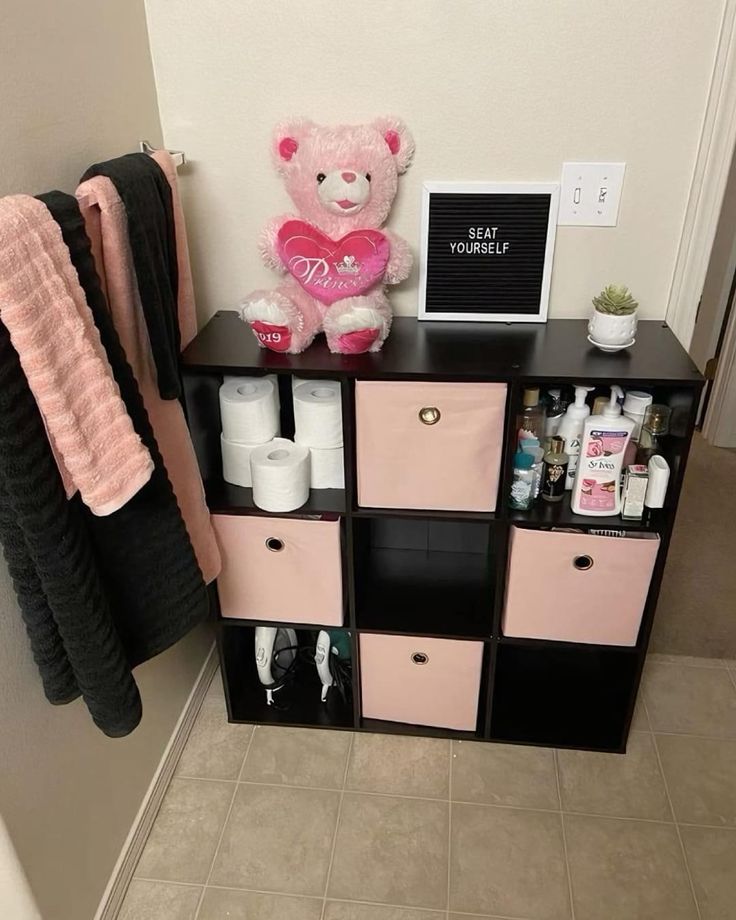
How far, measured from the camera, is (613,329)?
54.1 inches

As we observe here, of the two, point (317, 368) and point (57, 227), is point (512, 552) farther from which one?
point (57, 227)

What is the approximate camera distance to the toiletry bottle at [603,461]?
4.47ft

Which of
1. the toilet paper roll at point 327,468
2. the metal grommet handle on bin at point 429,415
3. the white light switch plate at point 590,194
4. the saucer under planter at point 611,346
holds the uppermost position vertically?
the white light switch plate at point 590,194

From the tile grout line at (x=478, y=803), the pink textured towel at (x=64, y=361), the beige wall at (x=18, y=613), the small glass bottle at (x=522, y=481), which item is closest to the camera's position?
the pink textured towel at (x=64, y=361)

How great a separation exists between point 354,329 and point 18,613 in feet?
2.31

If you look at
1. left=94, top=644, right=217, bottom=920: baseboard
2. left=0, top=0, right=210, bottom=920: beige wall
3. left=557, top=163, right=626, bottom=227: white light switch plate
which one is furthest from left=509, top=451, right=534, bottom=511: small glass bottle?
left=94, top=644, right=217, bottom=920: baseboard

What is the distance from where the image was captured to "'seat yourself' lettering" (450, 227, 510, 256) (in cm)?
147

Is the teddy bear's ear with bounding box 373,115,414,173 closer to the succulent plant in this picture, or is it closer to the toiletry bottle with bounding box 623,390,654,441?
the succulent plant

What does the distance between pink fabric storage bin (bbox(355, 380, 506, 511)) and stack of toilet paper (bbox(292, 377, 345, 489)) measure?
9cm

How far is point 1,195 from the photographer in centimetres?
101

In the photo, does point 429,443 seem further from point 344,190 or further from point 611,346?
point 344,190

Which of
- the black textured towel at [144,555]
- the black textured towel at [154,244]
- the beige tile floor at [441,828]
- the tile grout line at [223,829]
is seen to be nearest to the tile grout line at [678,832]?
the beige tile floor at [441,828]

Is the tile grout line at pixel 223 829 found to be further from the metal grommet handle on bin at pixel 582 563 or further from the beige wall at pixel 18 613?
the metal grommet handle on bin at pixel 582 563

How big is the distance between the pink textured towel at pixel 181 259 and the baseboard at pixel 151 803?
851 mm
